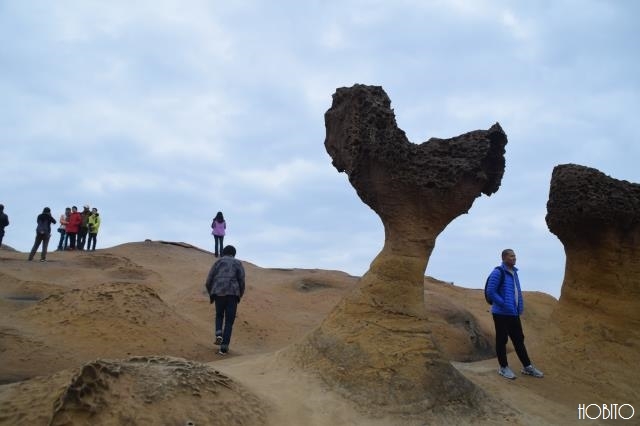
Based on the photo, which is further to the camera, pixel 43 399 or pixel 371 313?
pixel 371 313

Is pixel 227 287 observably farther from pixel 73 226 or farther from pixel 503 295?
pixel 73 226

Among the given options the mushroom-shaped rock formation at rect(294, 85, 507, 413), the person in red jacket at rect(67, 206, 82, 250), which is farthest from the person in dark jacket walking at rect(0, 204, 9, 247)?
the mushroom-shaped rock formation at rect(294, 85, 507, 413)

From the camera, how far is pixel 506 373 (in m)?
5.52

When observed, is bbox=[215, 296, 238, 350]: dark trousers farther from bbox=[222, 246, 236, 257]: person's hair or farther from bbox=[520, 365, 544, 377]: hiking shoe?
bbox=[520, 365, 544, 377]: hiking shoe

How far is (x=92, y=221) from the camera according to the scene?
14.3m

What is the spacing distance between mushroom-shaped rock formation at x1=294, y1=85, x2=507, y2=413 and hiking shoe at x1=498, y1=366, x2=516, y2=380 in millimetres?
866

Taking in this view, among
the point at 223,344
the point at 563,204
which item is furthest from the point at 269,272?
the point at 563,204

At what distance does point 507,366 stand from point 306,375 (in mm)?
2286

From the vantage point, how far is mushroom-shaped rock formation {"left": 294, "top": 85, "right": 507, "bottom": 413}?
15.6 feet

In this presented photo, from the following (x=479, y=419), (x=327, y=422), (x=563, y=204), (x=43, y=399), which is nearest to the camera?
(x=43, y=399)

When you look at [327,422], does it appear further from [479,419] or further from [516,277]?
[516,277]

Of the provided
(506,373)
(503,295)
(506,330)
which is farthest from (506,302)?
(506,373)

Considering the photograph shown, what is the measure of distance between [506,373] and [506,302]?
2.54ft

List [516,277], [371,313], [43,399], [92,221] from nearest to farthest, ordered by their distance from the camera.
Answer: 1. [43,399]
2. [371,313]
3. [516,277]
4. [92,221]
